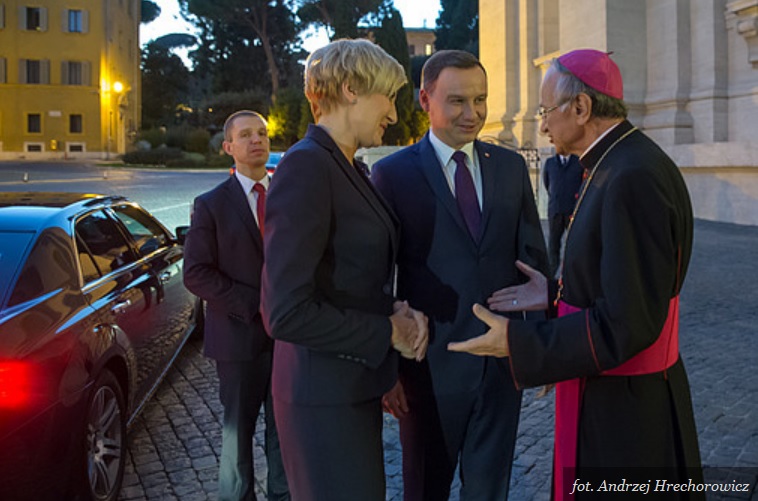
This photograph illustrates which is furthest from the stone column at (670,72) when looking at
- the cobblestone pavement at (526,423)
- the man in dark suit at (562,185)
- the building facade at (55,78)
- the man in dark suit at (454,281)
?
the building facade at (55,78)

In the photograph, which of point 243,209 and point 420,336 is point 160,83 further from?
point 420,336

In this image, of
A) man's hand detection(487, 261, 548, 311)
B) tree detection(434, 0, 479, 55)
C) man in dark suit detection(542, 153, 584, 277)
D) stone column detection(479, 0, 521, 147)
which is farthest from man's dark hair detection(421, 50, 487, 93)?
tree detection(434, 0, 479, 55)

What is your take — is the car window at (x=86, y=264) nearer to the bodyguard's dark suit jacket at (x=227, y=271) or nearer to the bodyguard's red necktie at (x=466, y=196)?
the bodyguard's dark suit jacket at (x=227, y=271)

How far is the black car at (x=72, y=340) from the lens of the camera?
2561 mm

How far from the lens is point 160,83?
59.3 meters

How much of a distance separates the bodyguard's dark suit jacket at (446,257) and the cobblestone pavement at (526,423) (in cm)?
120

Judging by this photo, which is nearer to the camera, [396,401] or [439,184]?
[396,401]

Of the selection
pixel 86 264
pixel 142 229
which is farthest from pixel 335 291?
pixel 142 229

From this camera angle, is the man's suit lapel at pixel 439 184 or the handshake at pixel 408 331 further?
the man's suit lapel at pixel 439 184

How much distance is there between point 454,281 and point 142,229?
136 inches

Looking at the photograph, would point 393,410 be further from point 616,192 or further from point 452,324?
point 616,192

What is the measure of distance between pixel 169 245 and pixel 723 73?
1193 cm

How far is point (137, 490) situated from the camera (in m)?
3.36

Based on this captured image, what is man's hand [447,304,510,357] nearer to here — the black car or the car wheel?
the black car
